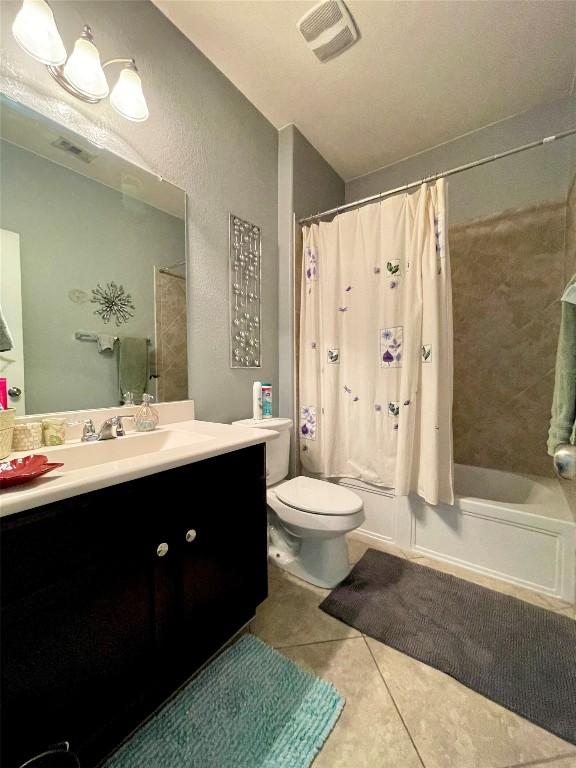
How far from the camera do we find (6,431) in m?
0.77

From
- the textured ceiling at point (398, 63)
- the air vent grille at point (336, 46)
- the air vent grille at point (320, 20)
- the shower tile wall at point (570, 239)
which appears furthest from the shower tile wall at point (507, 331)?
the air vent grille at point (320, 20)

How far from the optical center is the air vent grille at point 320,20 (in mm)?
1195

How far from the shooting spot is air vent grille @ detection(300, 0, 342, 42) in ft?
3.92

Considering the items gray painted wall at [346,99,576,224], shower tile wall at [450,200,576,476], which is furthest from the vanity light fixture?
shower tile wall at [450,200,576,476]

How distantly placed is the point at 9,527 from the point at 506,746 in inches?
52.5

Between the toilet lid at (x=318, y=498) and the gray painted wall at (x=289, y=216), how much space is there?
485 millimetres

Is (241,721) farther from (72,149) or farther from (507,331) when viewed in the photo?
(507,331)

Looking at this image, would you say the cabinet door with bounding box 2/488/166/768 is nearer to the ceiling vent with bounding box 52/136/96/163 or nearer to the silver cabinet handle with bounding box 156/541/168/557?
the silver cabinet handle with bounding box 156/541/168/557

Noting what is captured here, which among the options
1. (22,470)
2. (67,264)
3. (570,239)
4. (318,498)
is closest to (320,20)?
(67,264)

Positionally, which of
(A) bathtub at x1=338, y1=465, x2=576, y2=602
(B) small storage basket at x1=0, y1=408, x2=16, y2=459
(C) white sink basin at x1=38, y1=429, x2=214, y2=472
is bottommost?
(A) bathtub at x1=338, y1=465, x2=576, y2=602

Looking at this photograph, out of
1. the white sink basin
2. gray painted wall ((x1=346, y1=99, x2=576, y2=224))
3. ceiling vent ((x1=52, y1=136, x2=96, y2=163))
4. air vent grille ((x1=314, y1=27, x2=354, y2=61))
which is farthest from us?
gray painted wall ((x1=346, y1=99, x2=576, y2=224))

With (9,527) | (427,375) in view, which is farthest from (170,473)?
(427,375)

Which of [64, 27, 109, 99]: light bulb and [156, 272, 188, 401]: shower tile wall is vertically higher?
[64, 27, 109, 99]: light bulb

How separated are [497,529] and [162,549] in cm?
150
